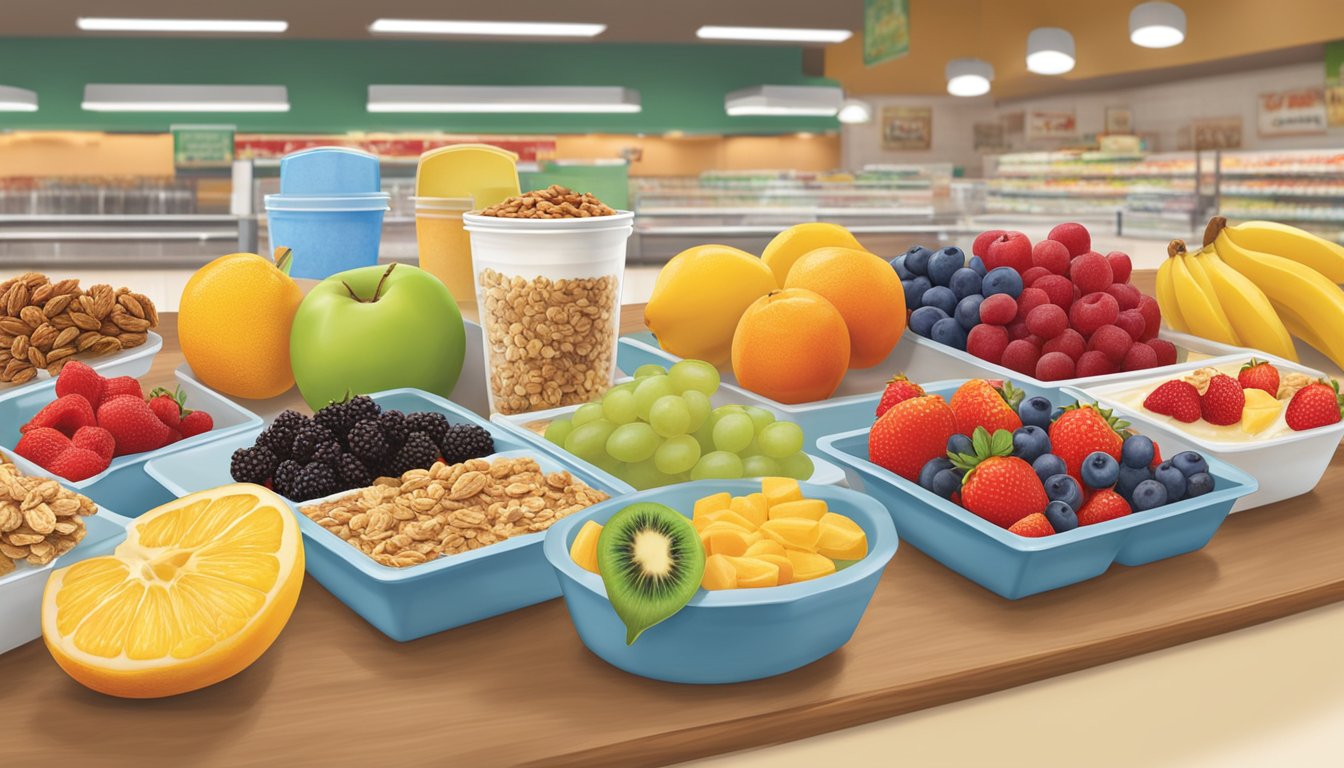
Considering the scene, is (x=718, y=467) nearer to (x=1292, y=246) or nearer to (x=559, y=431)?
(x=559, y=431)

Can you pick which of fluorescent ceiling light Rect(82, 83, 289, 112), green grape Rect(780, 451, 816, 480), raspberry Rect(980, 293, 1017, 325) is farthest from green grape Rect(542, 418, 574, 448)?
fluorescent ceiling light Rect(82, 83, 289, 112)

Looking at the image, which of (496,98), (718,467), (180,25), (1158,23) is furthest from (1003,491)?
(496,98)

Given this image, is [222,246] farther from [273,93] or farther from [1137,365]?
[1137,365]

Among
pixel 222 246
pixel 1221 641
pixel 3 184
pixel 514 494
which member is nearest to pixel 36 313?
pixel 514 494

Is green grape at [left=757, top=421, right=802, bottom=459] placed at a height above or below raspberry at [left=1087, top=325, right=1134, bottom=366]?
below

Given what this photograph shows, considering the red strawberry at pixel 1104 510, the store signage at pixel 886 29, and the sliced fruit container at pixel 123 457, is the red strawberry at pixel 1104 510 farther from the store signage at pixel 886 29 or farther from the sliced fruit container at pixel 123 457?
the store signage at pixel 886 29

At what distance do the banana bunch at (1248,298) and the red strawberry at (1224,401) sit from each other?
55 cm

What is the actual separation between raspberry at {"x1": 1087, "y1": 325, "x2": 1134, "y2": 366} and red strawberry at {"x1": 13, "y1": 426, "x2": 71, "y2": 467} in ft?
3.83

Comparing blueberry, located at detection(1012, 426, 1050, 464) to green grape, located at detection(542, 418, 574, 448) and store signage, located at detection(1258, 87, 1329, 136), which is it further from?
store signage, located at detection(1258, 87, 1329, 136)

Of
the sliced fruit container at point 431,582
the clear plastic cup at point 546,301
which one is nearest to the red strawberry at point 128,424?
the sliced fruit container at point 431,582

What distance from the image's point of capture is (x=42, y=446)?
99cm

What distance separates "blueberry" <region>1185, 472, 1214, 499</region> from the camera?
0.92 meters

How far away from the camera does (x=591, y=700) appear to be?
2.34 feet

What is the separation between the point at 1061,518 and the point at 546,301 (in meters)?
0.61
